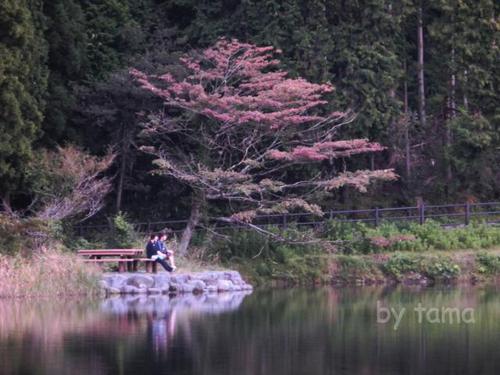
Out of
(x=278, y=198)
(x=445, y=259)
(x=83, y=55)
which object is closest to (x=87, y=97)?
(x=83, y=55)

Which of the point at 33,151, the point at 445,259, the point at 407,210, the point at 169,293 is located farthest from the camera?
the point at 407,210

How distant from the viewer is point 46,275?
87.6ft

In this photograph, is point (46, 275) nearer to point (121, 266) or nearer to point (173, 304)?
point (121, 266)

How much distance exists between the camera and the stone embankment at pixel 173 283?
92.1ft

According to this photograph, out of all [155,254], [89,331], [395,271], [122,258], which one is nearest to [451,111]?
[395,271]

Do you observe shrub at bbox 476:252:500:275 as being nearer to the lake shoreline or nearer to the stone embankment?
the lake shoreline

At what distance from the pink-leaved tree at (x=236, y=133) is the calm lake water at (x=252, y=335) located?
4630 millimetres

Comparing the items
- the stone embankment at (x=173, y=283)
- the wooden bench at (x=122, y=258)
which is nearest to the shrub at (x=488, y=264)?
the stone embankment at (x=173, y=283)

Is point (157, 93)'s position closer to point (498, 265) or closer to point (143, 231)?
point (143, 231)

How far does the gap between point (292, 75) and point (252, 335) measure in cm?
1658

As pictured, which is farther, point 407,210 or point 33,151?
point 407,210

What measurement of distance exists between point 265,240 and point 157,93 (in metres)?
5.30

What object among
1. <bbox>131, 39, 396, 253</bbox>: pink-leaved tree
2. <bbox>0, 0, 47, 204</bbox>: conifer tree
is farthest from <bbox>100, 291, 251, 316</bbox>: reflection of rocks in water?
<bbox>0, 0, 47, 204</bbox>: conifer tree

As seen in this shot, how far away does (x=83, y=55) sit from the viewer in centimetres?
3441
